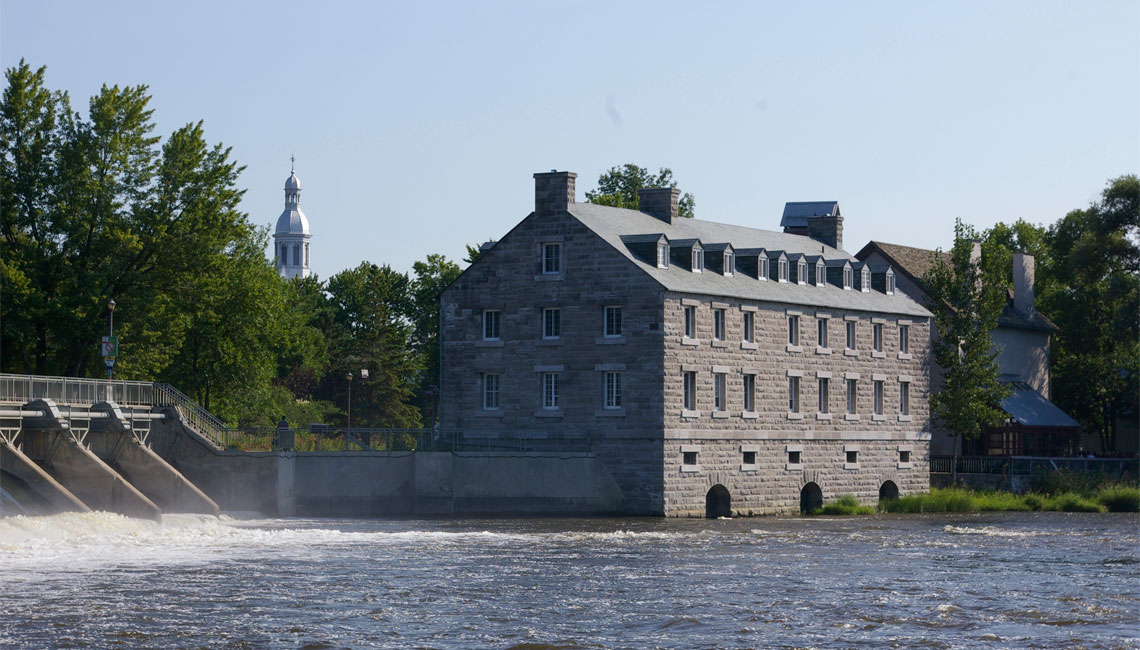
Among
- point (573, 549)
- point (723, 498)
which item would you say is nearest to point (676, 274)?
point (723, 498)

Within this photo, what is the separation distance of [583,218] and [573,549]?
720 inches

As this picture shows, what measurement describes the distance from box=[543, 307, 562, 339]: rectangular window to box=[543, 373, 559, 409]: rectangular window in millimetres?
1384

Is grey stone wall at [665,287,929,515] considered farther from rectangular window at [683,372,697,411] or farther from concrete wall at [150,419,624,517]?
concrete wall at [150,419,624,517]

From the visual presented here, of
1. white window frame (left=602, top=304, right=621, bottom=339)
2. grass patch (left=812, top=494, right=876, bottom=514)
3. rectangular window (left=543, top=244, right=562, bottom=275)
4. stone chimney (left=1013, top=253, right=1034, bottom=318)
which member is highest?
stone chimney (left=1013, top=253, right=1034, bottom=318)

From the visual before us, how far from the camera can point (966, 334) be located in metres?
71.7

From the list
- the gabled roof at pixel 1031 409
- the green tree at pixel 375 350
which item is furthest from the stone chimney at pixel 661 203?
the green tree at pixel 375 350

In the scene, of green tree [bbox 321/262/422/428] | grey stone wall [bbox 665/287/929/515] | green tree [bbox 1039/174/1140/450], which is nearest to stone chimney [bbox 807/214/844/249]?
grey stone wall [bbox 665/287/929/515]

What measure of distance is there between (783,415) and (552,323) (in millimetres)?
9509

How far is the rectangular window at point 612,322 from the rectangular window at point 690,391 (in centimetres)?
283

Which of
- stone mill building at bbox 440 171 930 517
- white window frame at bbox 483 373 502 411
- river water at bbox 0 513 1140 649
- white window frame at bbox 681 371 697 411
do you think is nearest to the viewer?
river water at bbox 0 513 1140 649

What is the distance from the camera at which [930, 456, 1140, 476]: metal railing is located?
69.9m

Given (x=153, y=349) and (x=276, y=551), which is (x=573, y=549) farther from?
(x=153, y=349)

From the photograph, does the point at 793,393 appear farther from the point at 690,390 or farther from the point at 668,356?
the point at 668,356

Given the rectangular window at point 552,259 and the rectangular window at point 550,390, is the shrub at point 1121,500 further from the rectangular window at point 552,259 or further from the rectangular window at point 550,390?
the rectangular window at point 552,259
